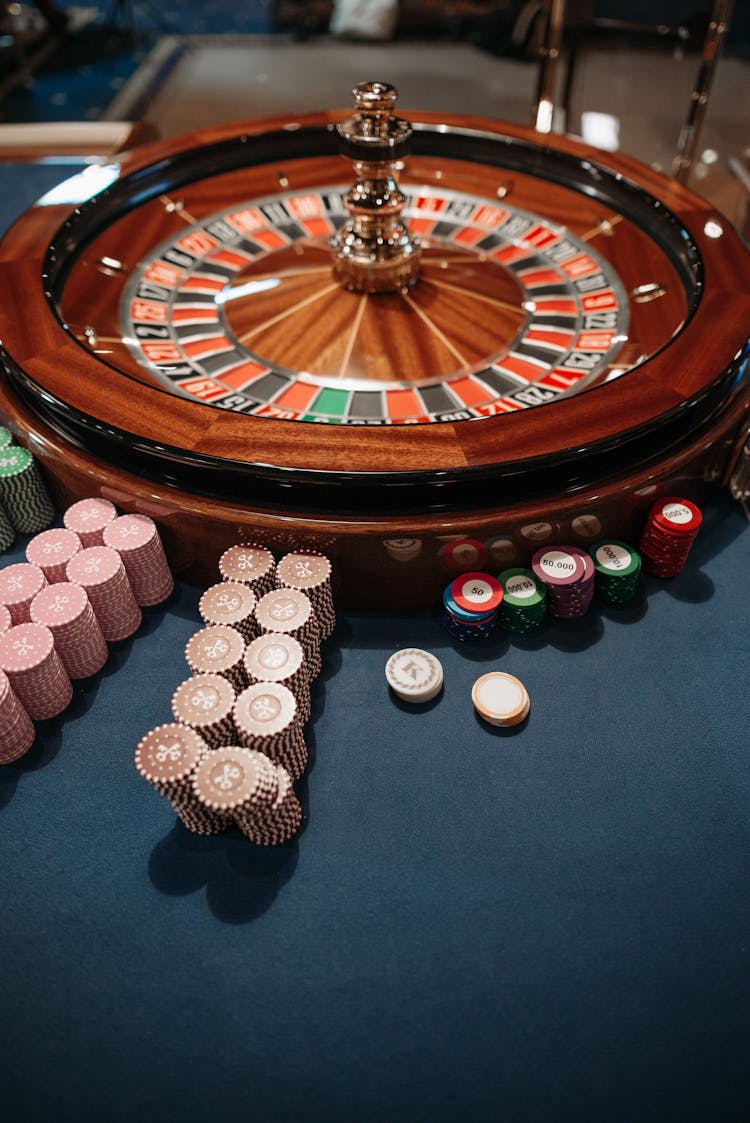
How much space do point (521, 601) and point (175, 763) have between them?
0.87 meters

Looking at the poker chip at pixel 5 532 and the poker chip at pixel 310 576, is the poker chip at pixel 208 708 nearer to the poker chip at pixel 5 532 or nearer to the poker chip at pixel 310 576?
the poker chip at pixel 310 576

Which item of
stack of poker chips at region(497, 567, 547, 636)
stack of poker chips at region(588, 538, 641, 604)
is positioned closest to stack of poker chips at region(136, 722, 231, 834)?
stack of poker chips at region(497, 567, 547, 636)

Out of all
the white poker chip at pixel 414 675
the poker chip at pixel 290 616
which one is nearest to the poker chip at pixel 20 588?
the poker chip at pixel 290 616

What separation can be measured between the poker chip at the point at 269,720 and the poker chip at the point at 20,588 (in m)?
0.57

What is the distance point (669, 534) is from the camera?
2141mm

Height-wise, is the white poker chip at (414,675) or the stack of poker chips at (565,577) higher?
the stack of poker chips at (565,577)

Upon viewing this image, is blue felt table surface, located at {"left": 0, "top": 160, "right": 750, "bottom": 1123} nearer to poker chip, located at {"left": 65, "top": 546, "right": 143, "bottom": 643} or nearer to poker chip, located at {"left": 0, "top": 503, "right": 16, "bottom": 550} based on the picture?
poker chip, located at {"left": 65, "top": 546, "right": 143, "bottom": 643}

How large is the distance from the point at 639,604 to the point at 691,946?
0.84m

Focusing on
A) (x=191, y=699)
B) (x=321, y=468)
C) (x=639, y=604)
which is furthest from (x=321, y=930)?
(x=639, y=604)

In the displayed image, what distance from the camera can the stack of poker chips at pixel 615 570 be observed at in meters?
2.12

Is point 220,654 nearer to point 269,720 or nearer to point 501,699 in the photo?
point 269,720

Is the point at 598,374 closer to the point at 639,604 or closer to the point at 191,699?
the point at 639,604

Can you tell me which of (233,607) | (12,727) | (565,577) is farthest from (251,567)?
(565,577)

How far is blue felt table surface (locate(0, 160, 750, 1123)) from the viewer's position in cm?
147
